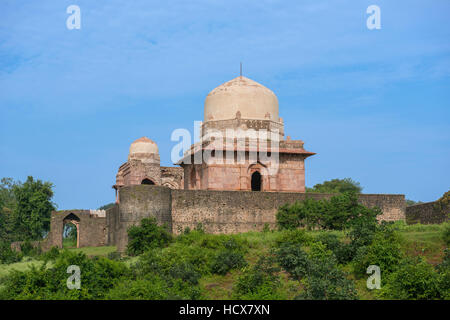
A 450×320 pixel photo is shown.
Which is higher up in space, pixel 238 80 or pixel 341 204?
pixel 238 80

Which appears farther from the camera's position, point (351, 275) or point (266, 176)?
point (266, 176)

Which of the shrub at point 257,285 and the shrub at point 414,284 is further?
the shrub at point 257,285

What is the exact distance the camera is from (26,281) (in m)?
19.0

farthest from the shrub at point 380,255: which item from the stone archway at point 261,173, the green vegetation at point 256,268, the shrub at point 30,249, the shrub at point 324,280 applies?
the shrub at point 30,249

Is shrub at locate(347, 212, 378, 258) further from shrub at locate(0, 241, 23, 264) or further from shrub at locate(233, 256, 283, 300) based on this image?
shrub at locate(0, 241, 23, 264)

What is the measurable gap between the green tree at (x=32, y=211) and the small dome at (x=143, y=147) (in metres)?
5.92

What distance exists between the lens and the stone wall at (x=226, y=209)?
2747 cm

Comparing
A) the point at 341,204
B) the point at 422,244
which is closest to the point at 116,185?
the point at 341,204

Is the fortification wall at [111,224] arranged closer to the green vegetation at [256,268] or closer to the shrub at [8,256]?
the shrub at [8,256]

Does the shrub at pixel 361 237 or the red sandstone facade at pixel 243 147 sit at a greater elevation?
the red sandstone facade at pixel 243 147

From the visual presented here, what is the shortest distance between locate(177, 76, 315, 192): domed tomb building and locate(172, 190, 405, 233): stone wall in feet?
8.38
